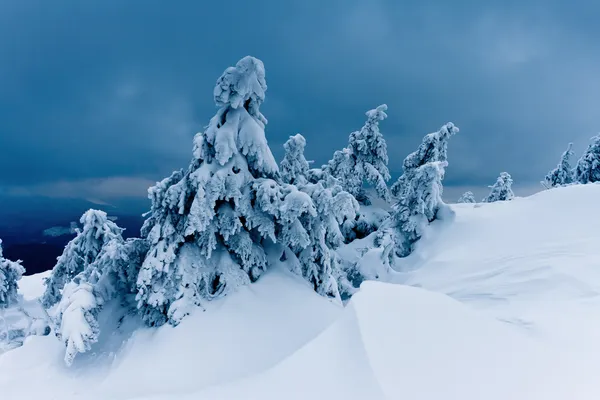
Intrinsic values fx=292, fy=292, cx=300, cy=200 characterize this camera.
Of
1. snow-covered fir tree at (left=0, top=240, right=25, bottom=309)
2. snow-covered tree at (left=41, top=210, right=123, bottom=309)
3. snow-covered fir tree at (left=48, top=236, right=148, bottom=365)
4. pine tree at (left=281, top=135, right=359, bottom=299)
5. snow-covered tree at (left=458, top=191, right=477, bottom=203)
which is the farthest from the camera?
snow-covered tree at (left=458, top=191, right=477, bottom=203)

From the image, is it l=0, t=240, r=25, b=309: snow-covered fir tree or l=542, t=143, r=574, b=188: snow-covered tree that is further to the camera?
l=542, t=143, r=574, b=188: snow-covered tree

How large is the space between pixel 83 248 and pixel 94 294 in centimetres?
626

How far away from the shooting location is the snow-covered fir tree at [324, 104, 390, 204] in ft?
80.1

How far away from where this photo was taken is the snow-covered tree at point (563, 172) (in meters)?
36.3

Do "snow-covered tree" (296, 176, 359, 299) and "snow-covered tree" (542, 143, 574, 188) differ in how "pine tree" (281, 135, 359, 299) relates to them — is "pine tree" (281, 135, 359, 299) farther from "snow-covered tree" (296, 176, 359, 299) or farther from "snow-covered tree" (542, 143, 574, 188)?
"snow-covered tree" (542, 143, 574, 188)

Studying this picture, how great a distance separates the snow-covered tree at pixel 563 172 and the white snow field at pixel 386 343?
29867mm

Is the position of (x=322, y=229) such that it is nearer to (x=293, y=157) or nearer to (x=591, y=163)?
(x=293, y=157)

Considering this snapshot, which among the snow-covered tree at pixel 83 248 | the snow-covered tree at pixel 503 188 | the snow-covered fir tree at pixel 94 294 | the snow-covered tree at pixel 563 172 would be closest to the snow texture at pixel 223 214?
the snow-covered fir tree at pixel 94 294

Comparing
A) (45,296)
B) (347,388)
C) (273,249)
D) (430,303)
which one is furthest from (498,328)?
(45,296)

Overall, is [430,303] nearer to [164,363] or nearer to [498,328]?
[498,328]

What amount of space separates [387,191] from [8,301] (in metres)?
26.8

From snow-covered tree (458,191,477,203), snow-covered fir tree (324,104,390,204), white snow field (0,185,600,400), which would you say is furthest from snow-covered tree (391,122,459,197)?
snow-covered tree (458,191,477,203)

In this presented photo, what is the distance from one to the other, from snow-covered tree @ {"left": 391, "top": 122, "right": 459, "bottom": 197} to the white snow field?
8589 millimetres

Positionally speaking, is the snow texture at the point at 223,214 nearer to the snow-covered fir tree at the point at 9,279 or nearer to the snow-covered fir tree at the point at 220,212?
the snow-covered fir tree at the point at 220,212
